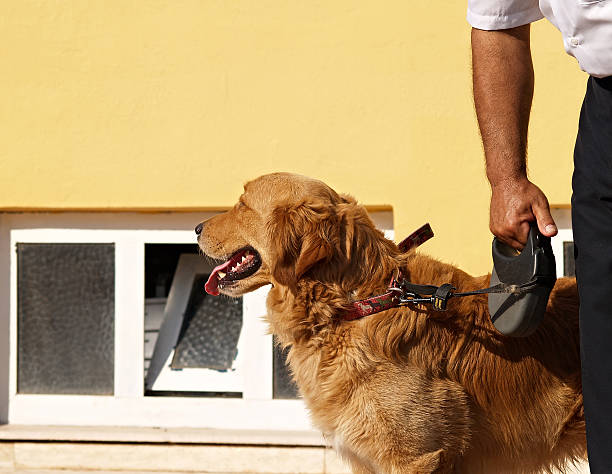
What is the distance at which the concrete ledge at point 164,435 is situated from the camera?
430 centimetres

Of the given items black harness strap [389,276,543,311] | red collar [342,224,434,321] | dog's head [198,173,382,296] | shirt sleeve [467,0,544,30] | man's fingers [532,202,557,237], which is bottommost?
red collar [342,224,434,321]

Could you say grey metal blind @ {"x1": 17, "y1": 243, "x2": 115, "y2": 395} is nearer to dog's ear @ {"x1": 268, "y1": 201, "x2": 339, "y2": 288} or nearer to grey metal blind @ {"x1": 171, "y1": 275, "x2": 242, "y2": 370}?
grey metal blind @ {"x1": 171, "y1": 275, "x2": 242, "y2": 370}

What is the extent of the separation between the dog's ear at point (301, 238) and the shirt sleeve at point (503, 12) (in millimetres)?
931

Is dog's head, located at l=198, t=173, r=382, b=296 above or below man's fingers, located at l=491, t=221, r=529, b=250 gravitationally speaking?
below

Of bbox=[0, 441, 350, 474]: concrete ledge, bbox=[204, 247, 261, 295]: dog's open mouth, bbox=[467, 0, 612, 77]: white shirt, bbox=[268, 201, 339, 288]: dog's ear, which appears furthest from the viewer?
bbox=[0, 441, 350, 474]: concrete ledge

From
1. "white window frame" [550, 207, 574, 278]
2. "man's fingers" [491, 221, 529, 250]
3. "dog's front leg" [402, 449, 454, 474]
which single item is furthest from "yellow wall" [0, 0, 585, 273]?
"man's fingers" [491, 221, 529, 250]

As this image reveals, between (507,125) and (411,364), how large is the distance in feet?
3.03

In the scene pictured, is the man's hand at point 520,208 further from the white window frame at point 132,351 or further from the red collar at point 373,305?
the white window frame at point 132,351

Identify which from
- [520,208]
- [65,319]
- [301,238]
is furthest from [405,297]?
[65,319]

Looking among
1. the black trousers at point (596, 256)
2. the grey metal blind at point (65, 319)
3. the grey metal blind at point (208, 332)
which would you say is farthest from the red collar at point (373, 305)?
the grey metal blind at point (65, 319)

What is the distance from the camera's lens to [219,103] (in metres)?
4.29

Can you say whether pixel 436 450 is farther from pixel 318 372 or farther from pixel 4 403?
pixel 4 403

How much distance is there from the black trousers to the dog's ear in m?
1.06

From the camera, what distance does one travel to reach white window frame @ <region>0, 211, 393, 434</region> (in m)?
4.49
